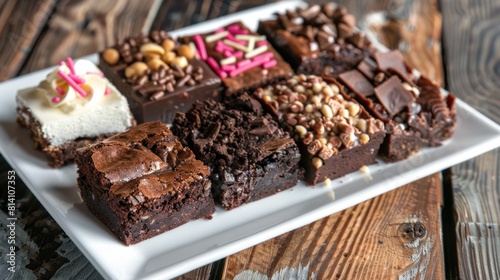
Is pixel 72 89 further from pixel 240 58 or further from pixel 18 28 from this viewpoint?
pixel 18 28

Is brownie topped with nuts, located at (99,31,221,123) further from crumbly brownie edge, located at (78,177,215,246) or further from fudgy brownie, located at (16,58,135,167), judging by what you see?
crumbly brownie edge, located at (78,177,215,246)

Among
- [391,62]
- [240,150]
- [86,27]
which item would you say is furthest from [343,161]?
[86,27]

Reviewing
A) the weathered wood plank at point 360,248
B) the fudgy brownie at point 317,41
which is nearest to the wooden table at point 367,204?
the weathered wood plank at point 360,248

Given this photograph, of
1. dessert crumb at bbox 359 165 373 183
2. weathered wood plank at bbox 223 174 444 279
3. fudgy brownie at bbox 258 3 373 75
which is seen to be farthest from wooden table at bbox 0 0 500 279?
fudgy brownie at bbox 258 3 373 75

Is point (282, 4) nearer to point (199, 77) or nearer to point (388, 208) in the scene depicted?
point (199, 77)

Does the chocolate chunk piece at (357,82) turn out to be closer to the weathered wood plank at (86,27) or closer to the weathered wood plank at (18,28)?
the weathered wood plank at (86,27)

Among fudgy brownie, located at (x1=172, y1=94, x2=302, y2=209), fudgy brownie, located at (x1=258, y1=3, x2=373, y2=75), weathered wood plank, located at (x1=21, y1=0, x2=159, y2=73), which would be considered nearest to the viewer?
fudgy brownie, located at (x1=172, y1=94, x2=302, y2=209)
